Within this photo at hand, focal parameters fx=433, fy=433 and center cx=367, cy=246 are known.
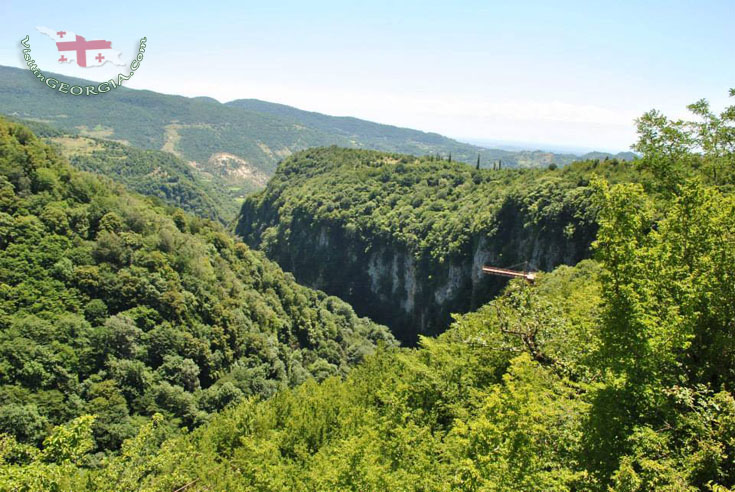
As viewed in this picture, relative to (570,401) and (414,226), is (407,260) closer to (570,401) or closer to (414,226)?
(414,226)

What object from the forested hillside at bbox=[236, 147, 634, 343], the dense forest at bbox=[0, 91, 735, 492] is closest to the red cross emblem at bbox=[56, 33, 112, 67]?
the dense forest at bbox=[0, 91, 735, 492]

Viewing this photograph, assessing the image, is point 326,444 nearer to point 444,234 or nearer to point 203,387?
point 203,387

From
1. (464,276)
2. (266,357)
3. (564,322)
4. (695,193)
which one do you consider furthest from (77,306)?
(464,276)

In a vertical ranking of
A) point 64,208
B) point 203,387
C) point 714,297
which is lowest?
point 203,387

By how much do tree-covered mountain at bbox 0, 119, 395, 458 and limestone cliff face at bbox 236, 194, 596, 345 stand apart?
36566 millimetres

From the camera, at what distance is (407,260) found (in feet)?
377

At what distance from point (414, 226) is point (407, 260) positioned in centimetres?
922

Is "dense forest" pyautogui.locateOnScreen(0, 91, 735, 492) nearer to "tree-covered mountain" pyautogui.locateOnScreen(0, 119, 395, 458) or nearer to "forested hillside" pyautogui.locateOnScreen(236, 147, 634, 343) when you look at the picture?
"tree-covered mountain" pyautogui.locateOnScreen(0, 119, 395, 458)

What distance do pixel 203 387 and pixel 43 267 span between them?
22680mm

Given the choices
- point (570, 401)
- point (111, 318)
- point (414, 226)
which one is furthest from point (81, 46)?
point (414, 226)

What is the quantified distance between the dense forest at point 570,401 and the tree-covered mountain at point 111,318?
20.0 ft

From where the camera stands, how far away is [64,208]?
182ft

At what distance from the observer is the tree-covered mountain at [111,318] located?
3962cm

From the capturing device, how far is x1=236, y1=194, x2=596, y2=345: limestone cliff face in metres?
76.7
